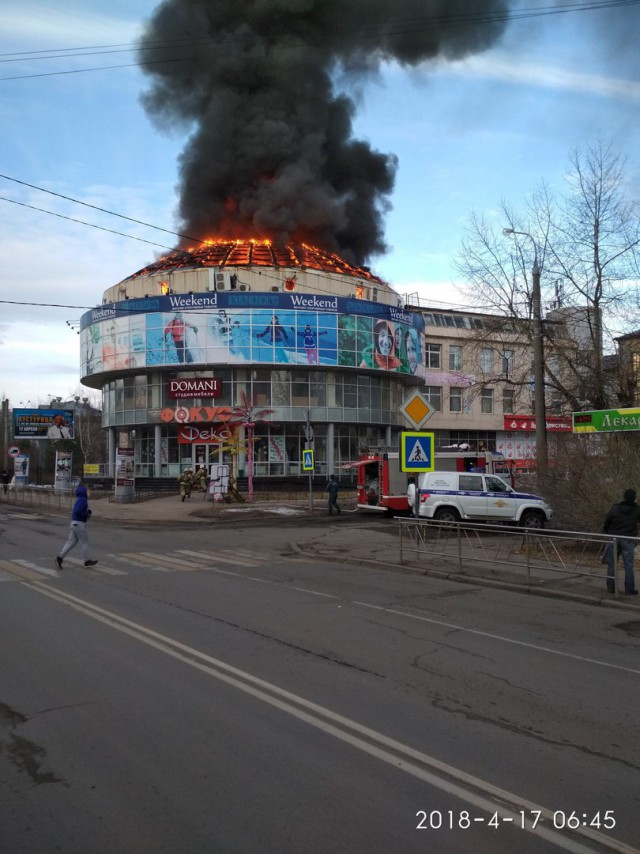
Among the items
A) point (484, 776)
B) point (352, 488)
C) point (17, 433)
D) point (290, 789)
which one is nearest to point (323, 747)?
point (290, 789)

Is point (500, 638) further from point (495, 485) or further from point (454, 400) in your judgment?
point (454, 400)

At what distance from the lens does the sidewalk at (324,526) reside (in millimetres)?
12195

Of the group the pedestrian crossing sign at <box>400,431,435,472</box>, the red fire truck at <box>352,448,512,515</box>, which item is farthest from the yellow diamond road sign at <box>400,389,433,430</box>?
the red fire truck at <box>352,448,512,515</box>

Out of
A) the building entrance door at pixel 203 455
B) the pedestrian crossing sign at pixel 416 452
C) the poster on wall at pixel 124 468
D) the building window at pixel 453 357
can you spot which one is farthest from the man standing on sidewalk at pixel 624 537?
the building window at pixel 453 357

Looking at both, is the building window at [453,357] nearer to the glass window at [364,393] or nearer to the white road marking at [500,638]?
the glass window at [364,393]

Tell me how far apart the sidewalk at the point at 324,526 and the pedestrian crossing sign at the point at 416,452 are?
2065mm

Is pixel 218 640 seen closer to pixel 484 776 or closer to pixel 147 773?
pixel 147 773

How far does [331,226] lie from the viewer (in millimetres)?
61438

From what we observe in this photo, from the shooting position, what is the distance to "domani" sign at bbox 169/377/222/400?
1917 inches

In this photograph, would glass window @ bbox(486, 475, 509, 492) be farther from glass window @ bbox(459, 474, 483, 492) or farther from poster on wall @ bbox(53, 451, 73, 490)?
poster on wall @ bbox(53, 451, 73, 490)

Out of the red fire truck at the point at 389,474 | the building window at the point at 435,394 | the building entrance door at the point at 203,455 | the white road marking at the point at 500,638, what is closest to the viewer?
the white road marking at the point at 500,638
